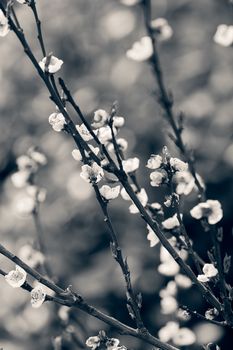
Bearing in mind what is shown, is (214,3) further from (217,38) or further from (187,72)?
(217,38)

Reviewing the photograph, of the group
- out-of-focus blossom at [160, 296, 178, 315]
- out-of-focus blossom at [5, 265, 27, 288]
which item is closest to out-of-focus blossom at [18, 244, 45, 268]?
out-of-focus blossom at [160, 296, 178, 315]

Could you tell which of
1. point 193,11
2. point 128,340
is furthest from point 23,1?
point 193,11

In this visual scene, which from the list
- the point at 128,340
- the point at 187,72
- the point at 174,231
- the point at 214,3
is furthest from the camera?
the point at 214,3

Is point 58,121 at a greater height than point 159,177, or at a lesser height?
greater

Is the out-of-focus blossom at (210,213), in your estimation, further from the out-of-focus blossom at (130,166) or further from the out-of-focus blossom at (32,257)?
the out-of-focus blossom at (32,257)

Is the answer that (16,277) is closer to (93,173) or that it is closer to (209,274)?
(93,173)

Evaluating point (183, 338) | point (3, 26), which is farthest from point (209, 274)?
point (3, 26)
